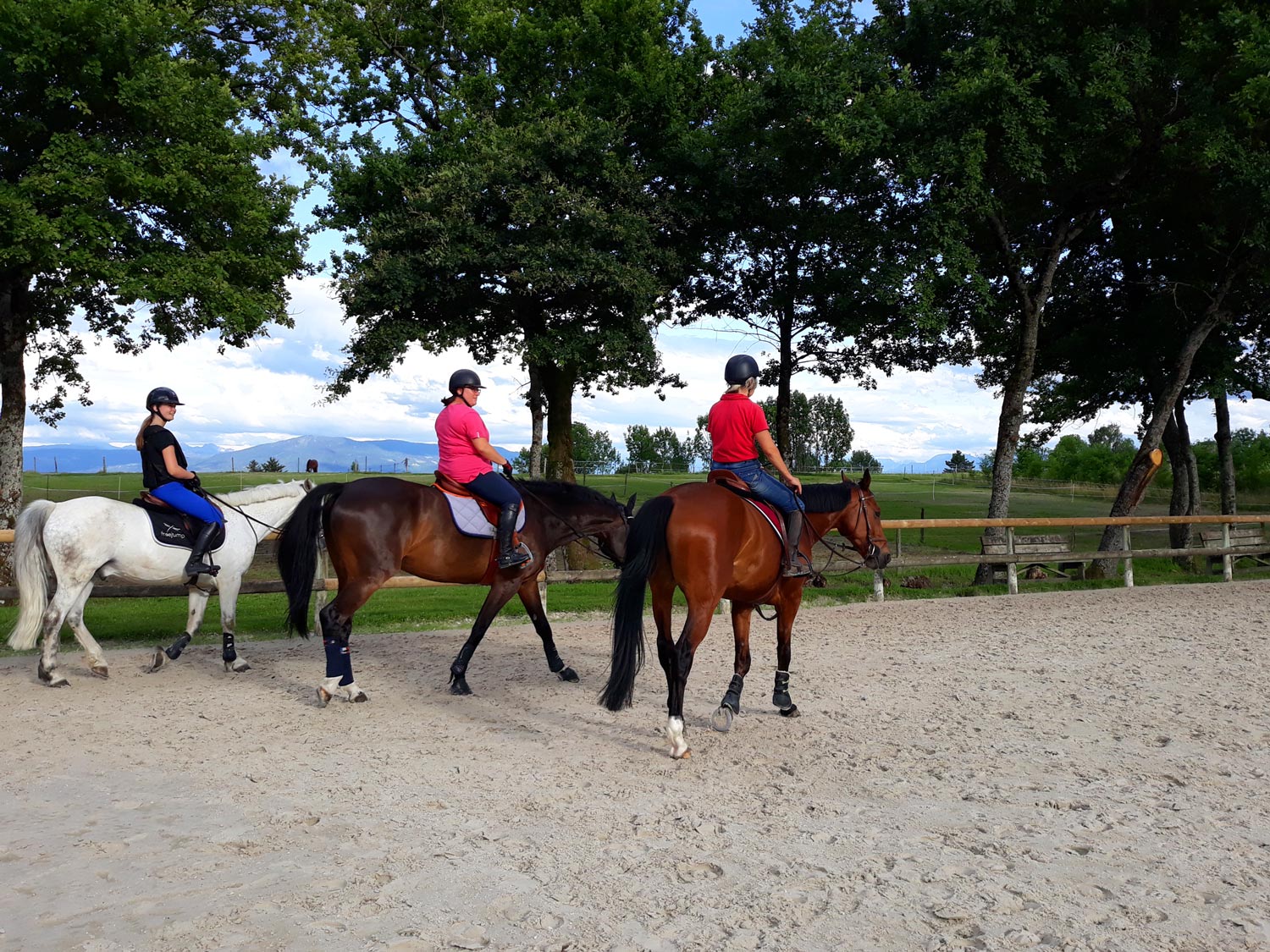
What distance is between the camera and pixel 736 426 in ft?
22.7

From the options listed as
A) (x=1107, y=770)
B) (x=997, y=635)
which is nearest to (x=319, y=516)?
(x=1107, y=770)

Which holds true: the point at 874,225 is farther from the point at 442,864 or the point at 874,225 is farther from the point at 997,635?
the point at 442,864

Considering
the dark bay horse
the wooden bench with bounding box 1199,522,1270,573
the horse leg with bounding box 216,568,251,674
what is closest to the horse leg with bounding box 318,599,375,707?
the dark bay horse

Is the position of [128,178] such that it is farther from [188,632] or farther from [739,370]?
[739,370]

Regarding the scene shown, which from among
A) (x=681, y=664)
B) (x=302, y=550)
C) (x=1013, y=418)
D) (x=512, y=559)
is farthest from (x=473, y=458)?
(x=1013, y=418)

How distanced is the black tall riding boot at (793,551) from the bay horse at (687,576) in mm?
71

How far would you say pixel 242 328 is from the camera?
54.6 ft

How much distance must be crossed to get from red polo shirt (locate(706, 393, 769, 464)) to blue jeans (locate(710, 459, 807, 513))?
0.05 meters

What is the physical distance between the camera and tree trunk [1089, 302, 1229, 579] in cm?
2019

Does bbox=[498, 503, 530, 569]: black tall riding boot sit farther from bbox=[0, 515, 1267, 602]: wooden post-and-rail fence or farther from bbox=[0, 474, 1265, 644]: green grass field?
bbox=[0, 474, 1265, 644]: green grass field

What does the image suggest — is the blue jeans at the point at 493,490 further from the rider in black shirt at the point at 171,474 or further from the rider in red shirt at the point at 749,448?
the rider in black shirt at the point at 171,474

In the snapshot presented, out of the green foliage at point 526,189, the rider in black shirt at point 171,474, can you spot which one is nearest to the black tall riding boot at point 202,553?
the rider in black shirt at point 171,474

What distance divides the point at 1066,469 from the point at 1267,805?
105 metres

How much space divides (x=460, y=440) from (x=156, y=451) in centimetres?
287
